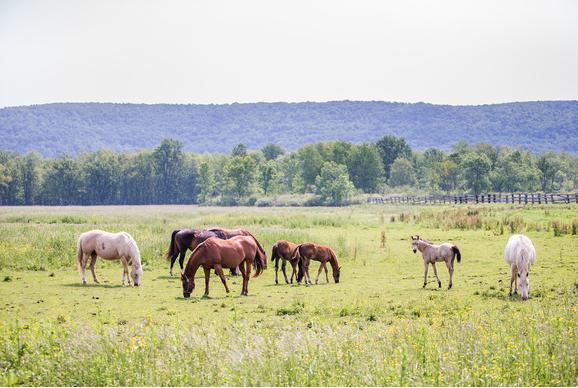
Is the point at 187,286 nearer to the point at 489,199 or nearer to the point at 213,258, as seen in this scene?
the point at 213,258

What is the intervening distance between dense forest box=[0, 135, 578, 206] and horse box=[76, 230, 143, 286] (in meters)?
72.1

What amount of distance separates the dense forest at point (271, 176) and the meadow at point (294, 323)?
6881 centimetres

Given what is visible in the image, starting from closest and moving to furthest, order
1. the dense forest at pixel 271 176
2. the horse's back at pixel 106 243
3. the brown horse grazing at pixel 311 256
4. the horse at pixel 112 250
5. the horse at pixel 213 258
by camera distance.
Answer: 1. the horse at pixel 213 258
2. the horse at pixel 112 250
3. the horse's back at pixel 106 243
4. the brown horse grazing at pixel 311 256
5. the dense forest at pixel 271 176

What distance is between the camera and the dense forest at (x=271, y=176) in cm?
10181

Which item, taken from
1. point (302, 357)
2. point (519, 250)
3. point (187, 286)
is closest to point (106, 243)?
point (187, 286)

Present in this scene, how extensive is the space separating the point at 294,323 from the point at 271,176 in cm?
9980

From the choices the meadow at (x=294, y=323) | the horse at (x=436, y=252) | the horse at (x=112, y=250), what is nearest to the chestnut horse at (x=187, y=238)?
the meadow at (x=294, y=323)

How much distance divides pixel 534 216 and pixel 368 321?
33.1m

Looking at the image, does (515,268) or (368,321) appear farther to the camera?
(515,268)

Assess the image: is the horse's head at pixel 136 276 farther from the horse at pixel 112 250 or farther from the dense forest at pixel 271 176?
the dense forest at pixel 271 176

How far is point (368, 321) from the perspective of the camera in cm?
1423

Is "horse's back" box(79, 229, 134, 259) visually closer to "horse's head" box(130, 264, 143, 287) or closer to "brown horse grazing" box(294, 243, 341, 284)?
"horse's head" box(130, 264, 143, 287)

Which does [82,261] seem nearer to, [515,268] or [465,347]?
[515,268]

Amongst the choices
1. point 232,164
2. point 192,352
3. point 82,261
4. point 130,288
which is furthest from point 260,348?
point 232,164
